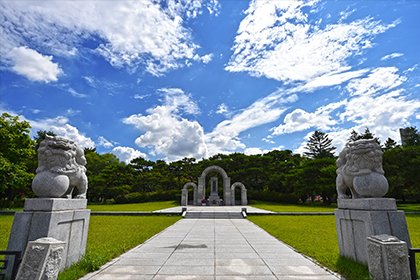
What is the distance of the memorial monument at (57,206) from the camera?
157 inches

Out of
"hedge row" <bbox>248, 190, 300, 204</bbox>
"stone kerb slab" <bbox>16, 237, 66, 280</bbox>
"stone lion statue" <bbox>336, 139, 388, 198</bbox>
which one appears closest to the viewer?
"stone kerb slab" <bbox>16, 237, 66, 280</bbox>

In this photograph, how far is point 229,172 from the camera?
3622 cm

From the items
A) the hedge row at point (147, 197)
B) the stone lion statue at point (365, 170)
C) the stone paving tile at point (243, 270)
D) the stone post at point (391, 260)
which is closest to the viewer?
the stone post at point (391, 260)

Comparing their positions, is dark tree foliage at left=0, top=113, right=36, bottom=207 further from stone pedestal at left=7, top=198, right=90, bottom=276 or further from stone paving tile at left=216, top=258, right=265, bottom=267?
stone paving tile at left=216, top=258, right=265, bottom=267

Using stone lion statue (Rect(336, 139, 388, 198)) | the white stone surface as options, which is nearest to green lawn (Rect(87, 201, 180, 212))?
the white stone surface

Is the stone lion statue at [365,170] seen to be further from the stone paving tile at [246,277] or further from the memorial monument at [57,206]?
the memorial monument at [57,206]

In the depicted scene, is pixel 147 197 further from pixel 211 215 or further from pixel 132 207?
pixel 211 215

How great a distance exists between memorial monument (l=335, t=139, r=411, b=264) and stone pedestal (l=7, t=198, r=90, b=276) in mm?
5937

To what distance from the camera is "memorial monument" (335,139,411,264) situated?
417 centimetres

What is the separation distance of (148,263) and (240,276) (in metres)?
2.14

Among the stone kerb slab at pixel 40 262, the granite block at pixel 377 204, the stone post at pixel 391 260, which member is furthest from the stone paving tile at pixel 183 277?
the granite block at pixel 377 204

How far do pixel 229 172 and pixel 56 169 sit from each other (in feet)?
107

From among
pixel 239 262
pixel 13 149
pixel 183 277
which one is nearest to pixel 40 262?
pixel 183 277

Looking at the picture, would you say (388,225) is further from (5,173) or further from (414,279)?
(5,173)
